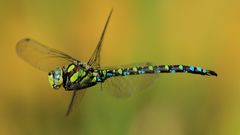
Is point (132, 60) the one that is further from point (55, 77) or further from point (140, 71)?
point (55, 77)

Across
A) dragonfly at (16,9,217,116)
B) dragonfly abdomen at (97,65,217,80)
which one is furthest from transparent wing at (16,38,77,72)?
dragonfly abdomen at (97,65,217,80)

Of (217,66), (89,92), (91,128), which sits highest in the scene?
(217,66)

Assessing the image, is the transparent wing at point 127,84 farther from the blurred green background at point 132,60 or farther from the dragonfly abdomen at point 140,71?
the blurred green background at point 132,60

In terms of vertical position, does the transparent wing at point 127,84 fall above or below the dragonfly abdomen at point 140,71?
below

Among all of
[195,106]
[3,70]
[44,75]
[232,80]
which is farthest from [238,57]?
[3,70]

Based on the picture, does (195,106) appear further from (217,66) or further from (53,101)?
(53,101)

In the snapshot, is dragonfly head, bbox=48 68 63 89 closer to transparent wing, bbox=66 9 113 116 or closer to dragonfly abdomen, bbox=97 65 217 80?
transparent wing, bbox=66 9 113 116

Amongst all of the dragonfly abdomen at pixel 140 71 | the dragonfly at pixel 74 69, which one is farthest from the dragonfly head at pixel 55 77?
the dragonfly abdomen at pixel 140 71

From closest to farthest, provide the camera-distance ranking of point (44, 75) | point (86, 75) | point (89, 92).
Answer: point (86, 75)
point (89, 92)
point (44, 75)
